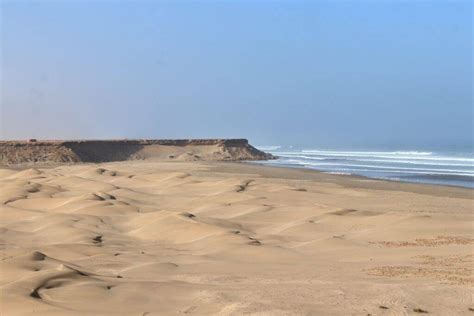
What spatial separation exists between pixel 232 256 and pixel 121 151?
5546cm

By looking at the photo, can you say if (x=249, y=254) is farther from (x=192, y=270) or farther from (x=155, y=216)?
(x=155, y=216)

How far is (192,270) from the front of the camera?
9.69 m

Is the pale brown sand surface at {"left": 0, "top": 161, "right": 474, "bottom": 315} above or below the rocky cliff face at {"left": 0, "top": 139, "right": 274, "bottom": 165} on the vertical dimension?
below

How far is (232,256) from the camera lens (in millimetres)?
11242

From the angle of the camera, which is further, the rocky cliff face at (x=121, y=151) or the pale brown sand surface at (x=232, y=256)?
the rocky cliff face at (x=121, y=151)

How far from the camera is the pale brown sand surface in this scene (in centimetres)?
698

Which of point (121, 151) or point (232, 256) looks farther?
point (121, 151)

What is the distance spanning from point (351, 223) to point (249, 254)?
15.7 ft

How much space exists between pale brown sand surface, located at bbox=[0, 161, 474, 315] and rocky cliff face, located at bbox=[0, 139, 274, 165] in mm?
35259

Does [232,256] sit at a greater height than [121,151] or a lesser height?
lesser

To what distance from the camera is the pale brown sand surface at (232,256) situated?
6.98 m

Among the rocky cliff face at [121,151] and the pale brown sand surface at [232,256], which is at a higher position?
the rocky cliff face at [121,151]

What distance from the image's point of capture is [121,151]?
65.4 meters

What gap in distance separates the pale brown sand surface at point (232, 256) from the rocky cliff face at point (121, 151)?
116 feet
